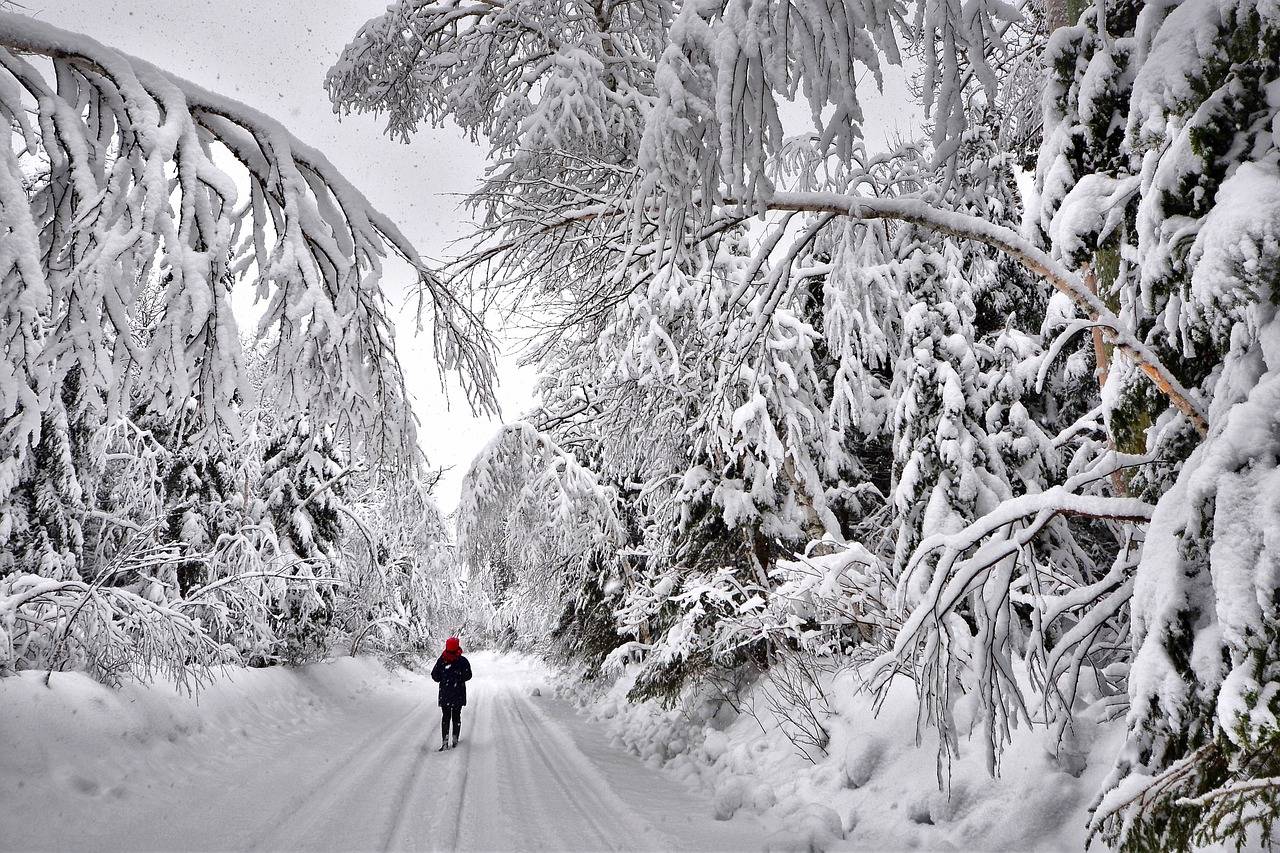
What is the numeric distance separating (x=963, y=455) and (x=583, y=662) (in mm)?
12817

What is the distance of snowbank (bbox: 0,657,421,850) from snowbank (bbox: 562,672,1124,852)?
499 cm

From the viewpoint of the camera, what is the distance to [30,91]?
260 centimetres

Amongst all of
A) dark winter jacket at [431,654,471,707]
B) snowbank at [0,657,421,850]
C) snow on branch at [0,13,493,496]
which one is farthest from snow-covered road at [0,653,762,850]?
snow on branch at [0,13,493,496]

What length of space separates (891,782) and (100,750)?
298 inches

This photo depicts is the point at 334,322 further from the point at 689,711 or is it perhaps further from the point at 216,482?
the point at 216,482

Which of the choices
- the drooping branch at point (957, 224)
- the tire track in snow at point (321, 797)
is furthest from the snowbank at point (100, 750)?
the drooping branch at point (957, 224)

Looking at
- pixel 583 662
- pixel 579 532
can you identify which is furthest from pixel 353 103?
pixel 583 662

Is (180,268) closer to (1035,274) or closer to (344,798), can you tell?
(1035,274)

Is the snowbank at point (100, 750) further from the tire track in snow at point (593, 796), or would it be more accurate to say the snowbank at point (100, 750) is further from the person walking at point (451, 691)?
the tire track in snow at point (593, 796)

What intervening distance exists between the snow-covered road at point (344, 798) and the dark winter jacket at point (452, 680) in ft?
2.40

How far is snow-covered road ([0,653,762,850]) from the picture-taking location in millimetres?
5500

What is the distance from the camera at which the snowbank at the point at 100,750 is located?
5531 millimetres

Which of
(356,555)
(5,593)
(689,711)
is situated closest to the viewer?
(5,593)

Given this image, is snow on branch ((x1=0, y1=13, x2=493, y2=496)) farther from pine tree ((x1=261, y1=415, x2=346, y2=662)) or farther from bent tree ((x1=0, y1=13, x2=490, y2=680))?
pine tree ((x1=261, y1=415, x2=346, y2=662))
